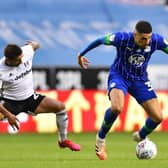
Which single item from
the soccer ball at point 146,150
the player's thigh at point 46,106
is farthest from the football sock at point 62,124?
the soccer ball at point 146,150

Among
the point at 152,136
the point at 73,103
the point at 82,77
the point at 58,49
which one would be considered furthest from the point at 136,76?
the point at 58,49

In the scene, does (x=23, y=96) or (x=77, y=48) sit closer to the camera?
(x=23, y=96)

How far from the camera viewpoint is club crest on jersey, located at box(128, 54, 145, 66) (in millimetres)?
11422

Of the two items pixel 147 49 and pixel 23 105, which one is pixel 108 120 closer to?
pixel 147 49

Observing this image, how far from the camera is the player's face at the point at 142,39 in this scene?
1110 centimetres

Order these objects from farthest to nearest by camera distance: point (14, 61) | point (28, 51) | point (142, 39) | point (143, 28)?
point (28, 51) < point (14, 61) < point (142, 39) < point (143, 28)

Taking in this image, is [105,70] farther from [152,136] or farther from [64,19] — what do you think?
[64,19]

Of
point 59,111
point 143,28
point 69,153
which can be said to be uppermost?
point 143,28

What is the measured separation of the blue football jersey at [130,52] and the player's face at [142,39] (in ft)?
0.39

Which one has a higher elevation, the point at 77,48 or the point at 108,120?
the point at 108,120

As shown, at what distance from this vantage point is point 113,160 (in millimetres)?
11336

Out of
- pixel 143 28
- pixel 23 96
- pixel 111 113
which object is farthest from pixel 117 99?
pixel 23 96

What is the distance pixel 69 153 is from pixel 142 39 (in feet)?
9.03

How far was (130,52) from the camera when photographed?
11.4 m
